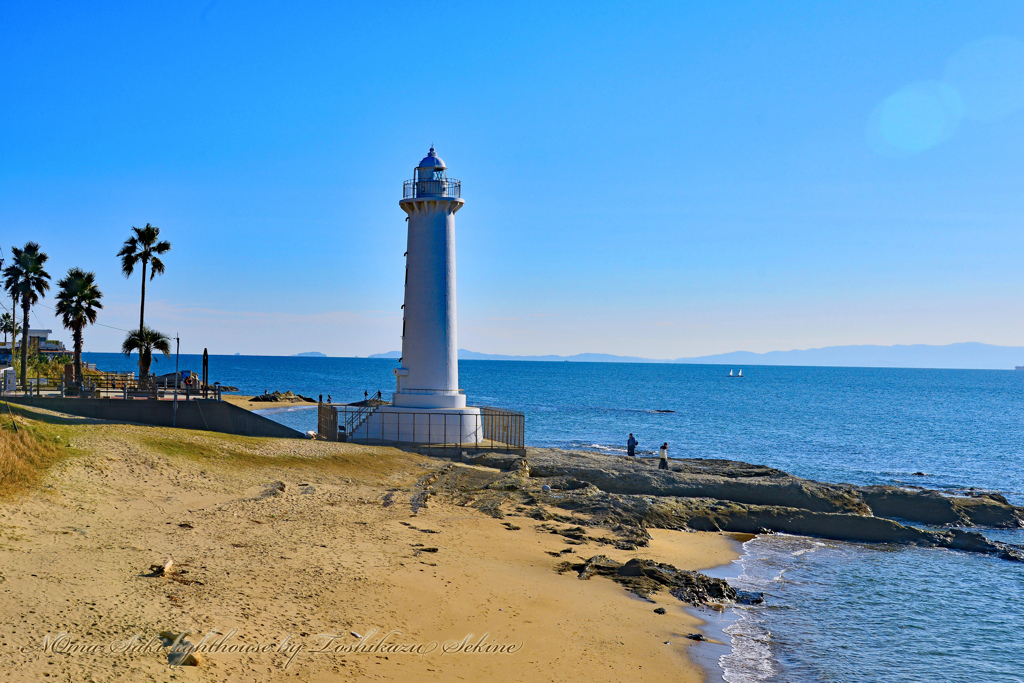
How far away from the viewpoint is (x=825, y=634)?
16188 mm

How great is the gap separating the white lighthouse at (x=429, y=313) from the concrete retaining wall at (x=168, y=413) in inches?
180

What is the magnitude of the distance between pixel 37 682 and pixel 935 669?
15.8 m

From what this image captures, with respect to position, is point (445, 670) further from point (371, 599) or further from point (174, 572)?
point (174, 572)

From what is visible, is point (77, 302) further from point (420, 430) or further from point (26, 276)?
point (420, 430)

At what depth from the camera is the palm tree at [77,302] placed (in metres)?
43.4

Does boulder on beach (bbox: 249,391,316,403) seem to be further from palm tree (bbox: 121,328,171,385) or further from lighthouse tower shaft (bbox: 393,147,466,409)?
lighthouse tower shaft (bbox: 393,147,466,409)

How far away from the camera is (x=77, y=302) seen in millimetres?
43844

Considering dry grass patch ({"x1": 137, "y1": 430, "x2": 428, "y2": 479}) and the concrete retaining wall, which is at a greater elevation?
the concrete retaining wall

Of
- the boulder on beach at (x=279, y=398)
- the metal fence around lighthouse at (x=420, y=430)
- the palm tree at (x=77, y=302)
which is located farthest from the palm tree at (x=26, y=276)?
the boulder on beach at (x=279, y=398)

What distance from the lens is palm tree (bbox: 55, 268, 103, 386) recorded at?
142 ft

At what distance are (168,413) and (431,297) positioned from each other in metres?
12.1

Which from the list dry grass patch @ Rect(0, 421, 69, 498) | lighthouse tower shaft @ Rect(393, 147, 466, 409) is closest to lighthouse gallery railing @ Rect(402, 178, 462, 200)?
lighthouse tower shaft @ Rect(393, 147, 466, 409)

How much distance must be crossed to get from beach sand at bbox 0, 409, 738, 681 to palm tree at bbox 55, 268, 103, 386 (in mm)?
24309

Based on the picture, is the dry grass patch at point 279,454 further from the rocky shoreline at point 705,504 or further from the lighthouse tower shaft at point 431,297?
the lighthouse tower shaft at point 431,297
